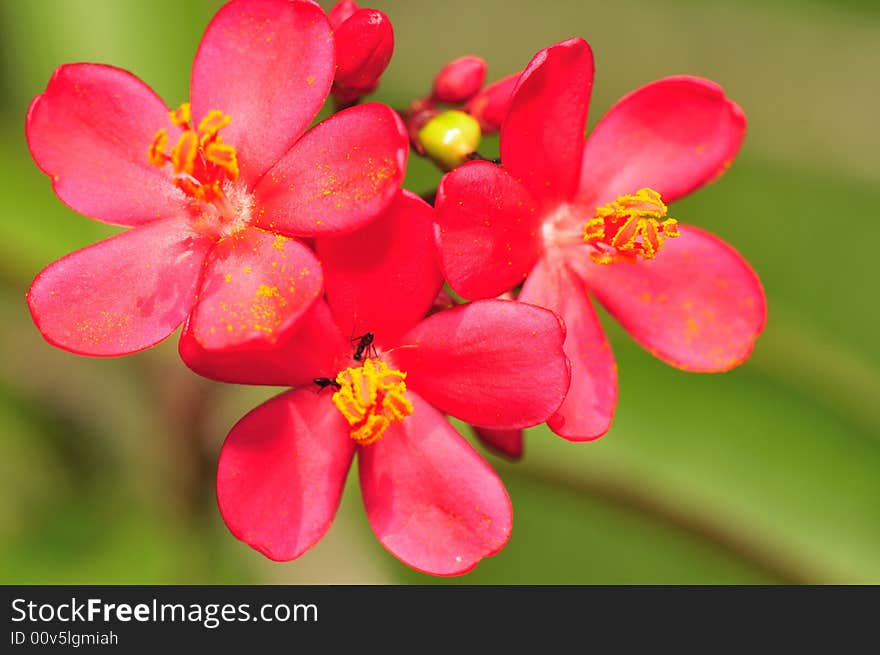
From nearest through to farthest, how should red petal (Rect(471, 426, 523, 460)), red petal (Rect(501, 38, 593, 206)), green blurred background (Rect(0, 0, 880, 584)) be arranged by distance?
red petal (Rect(501, 38, 593, 206)), red petal (Rect(471, 426, 523, 460)), green blurred background (Rect(0, 0, 880, 584))

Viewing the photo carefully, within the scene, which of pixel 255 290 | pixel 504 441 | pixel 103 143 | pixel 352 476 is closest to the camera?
pixel 255 290

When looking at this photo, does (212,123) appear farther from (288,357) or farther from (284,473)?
(284,473)

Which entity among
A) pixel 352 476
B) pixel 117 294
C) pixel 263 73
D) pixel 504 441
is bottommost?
pixel 352 476

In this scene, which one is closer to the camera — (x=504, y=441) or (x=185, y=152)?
(x=185, y=152)

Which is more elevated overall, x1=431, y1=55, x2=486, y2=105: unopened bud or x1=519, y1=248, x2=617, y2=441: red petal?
x1=431, y1=55, x2=486, y2=105: unopened bud

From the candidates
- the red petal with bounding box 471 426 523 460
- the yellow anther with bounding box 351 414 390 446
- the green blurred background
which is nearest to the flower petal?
the yellow anther with bounding box 351 414 390 446

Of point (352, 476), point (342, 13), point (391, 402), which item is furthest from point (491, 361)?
point (352, 476)

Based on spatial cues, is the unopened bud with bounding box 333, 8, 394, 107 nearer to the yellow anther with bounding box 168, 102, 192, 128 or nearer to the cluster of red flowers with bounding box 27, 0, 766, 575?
the cluster of red flowers with bounding box 27, 0, 766, 575

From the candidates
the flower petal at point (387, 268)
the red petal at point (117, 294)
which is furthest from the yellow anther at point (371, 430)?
the red petal at point (117, 294)

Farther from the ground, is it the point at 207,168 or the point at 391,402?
the point at 207,168
